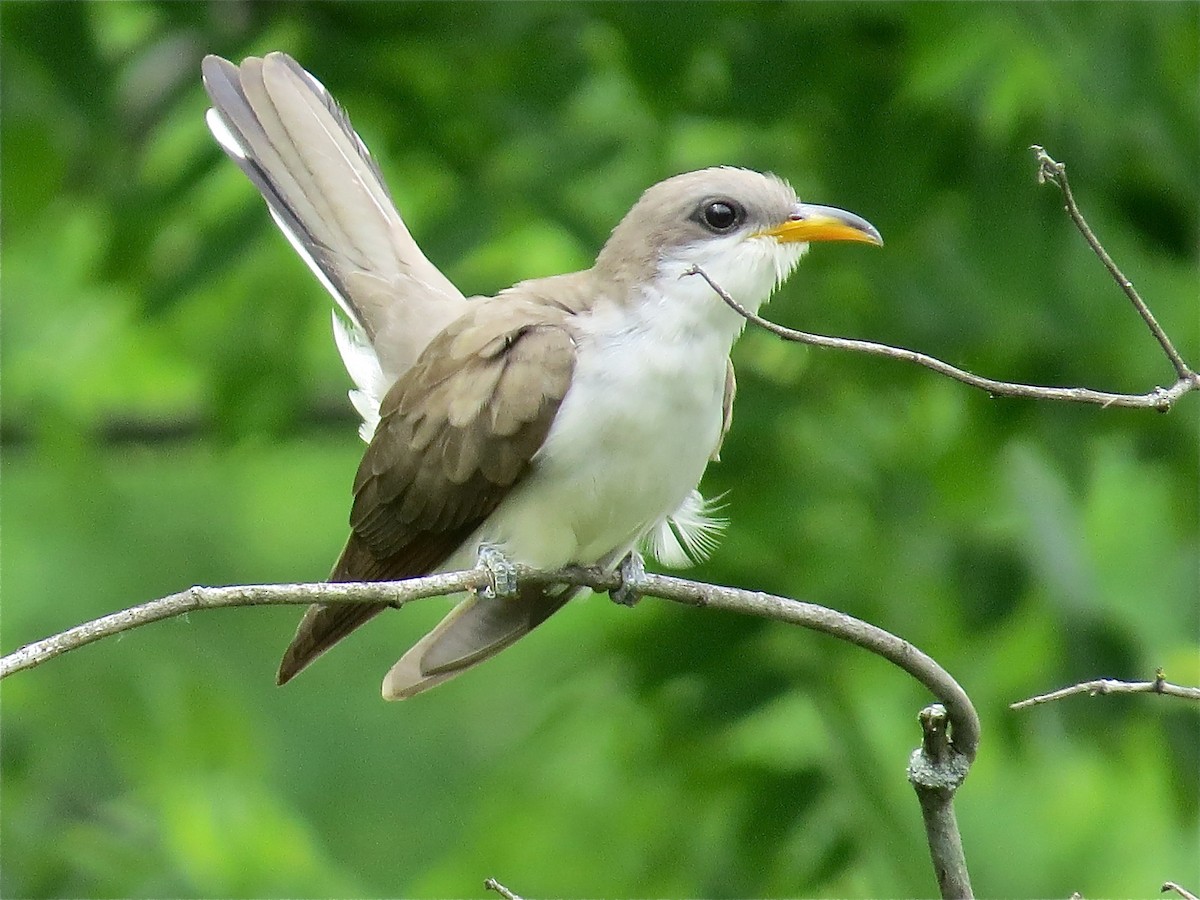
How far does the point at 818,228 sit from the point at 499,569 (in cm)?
115

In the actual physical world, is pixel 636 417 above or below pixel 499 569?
above

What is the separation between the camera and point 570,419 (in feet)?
13.1

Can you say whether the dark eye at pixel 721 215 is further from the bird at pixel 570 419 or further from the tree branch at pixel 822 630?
the tree branch at pixel 822 630

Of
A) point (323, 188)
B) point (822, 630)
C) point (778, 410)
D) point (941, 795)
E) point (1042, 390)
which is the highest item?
point (323, 188)

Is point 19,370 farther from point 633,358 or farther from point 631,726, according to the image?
point 633,358

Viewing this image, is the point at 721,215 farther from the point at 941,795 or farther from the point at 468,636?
the point at 941,795

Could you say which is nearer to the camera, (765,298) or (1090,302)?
(765,298)

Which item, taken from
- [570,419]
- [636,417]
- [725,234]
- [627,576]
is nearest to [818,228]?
[725,234]

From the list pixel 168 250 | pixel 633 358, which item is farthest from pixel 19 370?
pixel 633 358

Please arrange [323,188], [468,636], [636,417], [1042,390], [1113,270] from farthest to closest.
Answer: [323,188], [468,636], [636,417], [1113,270], [1042,390]

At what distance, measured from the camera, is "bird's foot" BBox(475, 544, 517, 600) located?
3.84 m

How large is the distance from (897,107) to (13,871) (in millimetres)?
3885

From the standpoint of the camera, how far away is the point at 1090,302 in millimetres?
5199

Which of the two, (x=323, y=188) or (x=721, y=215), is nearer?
(x=721, y=215)
